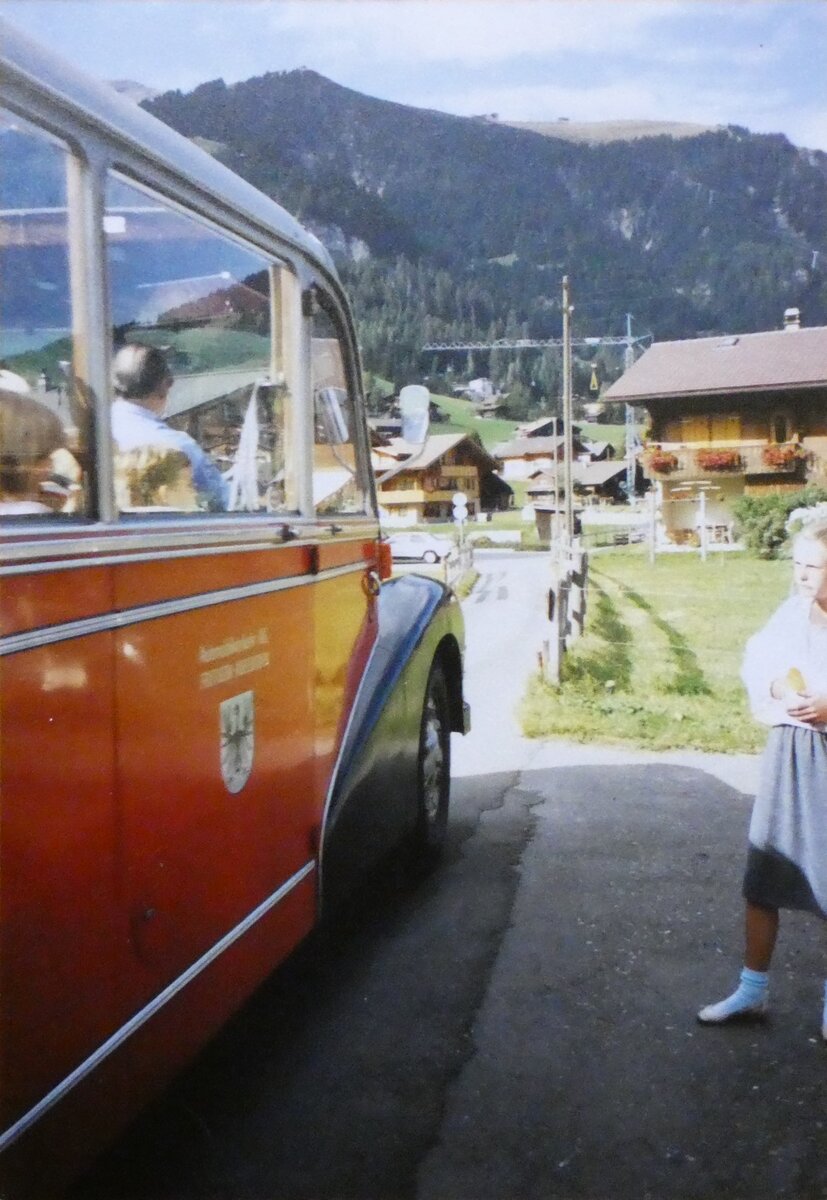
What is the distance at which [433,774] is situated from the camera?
4570mm

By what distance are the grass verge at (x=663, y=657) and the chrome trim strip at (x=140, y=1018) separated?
177 inches

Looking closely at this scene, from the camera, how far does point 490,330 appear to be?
44.6ft

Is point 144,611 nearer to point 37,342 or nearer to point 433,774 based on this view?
point 37,342

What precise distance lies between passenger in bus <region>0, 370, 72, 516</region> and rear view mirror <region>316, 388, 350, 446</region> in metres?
1.53

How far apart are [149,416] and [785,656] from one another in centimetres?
176

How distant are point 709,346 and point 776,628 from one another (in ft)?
55.4

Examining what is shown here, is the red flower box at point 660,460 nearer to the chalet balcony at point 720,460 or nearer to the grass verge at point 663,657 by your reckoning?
the chalet balcony at point 720,460

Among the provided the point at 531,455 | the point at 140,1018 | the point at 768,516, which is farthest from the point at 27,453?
the point at 531,455

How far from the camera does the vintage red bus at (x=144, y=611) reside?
1703 mm

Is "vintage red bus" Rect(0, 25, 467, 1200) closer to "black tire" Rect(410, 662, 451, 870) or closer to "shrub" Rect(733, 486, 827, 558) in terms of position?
"black tire" Rect(410, 662, 451, 870)

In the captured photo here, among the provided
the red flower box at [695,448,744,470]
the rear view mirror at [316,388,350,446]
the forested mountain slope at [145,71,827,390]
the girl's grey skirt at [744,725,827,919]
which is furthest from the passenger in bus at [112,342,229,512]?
the red flower box at [695,448,744,470]

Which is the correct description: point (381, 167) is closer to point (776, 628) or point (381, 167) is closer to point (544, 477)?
point (776, 628)

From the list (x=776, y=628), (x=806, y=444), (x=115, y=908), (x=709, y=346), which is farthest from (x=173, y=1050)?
(x=709, y=346)

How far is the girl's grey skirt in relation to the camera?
2.80 m
